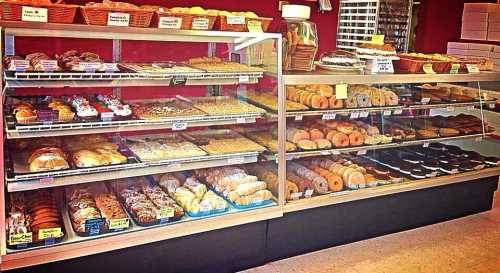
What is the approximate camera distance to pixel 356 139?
352cm

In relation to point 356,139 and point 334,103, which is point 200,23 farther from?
point 356,139

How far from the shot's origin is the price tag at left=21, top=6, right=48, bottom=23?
2.20 meters

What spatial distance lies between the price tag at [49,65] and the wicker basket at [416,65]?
2.50 meters

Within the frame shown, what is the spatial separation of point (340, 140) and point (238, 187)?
3.00 ft

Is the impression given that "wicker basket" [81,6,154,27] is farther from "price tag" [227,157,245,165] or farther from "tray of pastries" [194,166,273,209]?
"tray of pastries" [194,166,273,209]

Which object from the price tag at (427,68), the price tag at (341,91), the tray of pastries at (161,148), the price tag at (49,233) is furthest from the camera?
the price tag at (427,68)

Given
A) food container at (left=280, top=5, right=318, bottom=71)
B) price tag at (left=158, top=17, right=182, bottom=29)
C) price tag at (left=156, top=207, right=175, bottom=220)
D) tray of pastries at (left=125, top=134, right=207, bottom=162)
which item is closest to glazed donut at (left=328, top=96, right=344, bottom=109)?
food container at (left=280, top=5, right=318, bottom=71)

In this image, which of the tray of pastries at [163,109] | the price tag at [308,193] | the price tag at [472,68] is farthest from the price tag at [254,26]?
the price tag at [472,68]

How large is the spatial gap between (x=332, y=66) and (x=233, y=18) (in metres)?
0.99

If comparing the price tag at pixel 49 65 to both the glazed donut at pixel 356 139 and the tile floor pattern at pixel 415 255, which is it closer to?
the tile floor pattern at pixel 415 255

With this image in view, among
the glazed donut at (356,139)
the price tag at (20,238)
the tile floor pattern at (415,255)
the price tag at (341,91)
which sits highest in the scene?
the price tag at (341,91)

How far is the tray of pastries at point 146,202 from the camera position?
2.59 meters

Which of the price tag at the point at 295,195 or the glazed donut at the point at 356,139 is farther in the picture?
the glazed donut at the point at 356,139

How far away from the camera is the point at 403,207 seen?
11.9 feet
